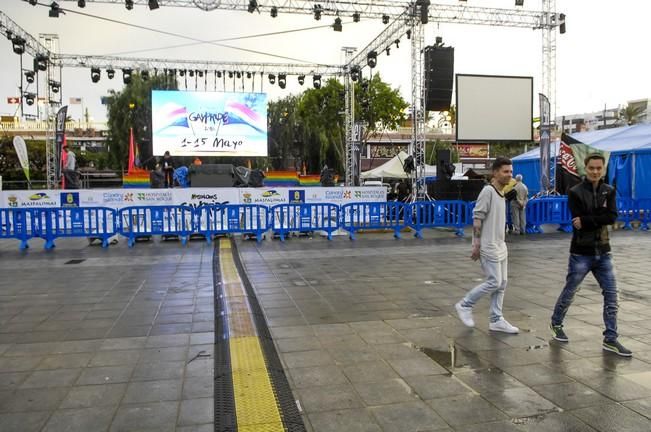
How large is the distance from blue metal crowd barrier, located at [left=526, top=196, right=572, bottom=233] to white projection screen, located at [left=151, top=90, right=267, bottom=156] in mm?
15917

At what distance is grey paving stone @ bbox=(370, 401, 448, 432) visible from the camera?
3336mm

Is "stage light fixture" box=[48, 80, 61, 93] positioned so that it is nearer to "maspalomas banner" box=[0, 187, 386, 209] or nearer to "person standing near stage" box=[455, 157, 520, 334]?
"maspalomas banner" box=[0, 187, 386, 209]

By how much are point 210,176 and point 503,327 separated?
64.3ft

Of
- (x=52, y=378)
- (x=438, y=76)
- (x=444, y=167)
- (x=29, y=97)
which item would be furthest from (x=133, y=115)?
(x=52, y=378)

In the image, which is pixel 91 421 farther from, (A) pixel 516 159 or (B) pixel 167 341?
(A) pixel 516 159

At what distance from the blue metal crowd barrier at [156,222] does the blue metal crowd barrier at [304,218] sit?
85.9 inches

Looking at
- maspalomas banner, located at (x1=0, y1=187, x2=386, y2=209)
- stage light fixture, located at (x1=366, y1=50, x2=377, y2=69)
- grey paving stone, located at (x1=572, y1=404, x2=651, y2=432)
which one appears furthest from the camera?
stage light fixture, located at (x1=366, y1=50, x2=377, y2=69)

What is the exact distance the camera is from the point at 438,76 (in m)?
16.3

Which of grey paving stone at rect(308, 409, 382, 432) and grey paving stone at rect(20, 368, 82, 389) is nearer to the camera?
grey paving stone at rect(308, 409, 382, 432)

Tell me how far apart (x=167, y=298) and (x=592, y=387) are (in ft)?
17.2

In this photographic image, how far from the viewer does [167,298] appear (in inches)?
283

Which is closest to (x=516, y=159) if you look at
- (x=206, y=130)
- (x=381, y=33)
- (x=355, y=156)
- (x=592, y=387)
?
(x=355, y=156)

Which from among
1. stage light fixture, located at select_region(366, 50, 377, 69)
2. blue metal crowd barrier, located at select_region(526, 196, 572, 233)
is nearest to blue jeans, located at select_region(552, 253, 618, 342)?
blue metal crowd barrier, located at select_region(526, 196, 572, 233)

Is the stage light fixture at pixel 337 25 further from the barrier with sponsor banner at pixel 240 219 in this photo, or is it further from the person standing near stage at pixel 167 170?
the person standing near stage at pixel 167 170
